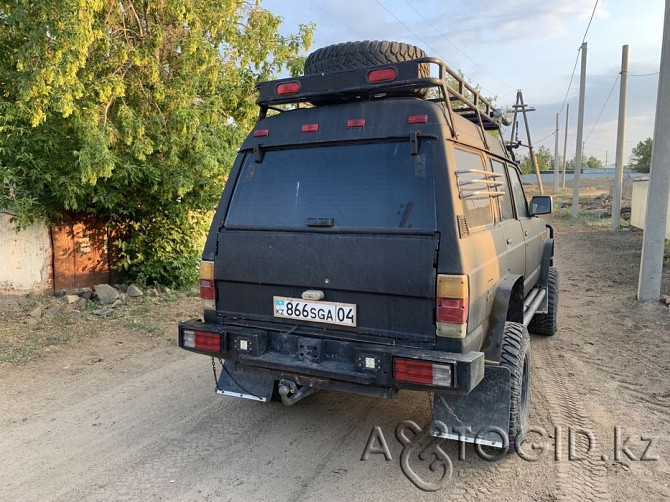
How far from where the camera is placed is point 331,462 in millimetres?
3346

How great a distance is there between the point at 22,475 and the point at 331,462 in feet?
6.46

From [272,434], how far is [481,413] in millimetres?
1541

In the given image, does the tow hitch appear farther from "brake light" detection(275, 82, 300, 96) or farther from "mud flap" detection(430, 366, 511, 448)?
"brake light" detection(275, 82, 300, 96)

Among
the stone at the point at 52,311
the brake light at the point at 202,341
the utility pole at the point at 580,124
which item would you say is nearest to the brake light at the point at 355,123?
the brake light at the point at 202,341

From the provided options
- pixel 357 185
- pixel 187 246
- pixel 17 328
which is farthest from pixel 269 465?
pixel 187 246

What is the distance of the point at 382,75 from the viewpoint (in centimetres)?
331

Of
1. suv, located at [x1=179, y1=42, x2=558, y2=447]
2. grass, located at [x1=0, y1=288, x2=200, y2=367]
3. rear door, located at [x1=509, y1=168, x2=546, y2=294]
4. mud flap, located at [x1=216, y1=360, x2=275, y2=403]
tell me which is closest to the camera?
suv, located at [x1=179, y1=42, x2=558, y2=447]

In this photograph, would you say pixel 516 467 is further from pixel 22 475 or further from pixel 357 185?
pixel 22 475

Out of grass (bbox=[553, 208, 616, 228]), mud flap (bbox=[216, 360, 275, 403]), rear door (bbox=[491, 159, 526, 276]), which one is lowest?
mud flap (bbox=[216, 360, 275, 403])

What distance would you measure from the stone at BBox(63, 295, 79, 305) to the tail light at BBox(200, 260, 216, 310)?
4.94 m

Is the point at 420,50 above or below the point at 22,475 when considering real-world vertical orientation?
above

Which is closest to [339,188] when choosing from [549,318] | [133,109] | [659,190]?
[549,318]

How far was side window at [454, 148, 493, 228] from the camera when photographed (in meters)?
3.17

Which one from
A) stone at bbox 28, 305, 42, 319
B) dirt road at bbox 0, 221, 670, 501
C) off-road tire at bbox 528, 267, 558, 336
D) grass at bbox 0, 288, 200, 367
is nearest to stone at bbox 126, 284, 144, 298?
grass at bbox 0, 288, 200, 367
